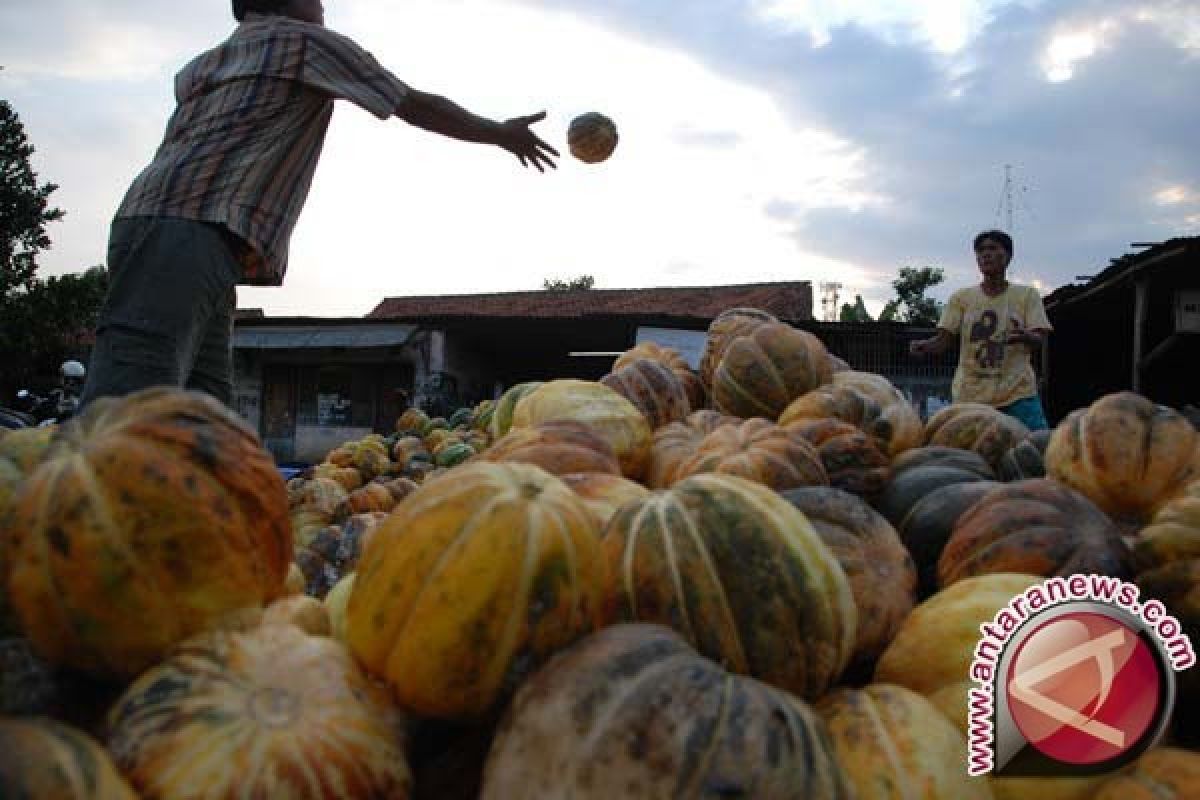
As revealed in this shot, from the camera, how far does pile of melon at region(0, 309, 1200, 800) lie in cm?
117

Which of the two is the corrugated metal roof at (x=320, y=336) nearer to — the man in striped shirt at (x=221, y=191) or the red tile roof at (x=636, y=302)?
the red tile roof at (x=636, y=302)

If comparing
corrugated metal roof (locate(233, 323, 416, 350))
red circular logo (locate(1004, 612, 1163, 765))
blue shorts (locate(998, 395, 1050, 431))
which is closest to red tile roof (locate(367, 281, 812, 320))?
corrugated metal roof (locate(233, 323, 416, 350))

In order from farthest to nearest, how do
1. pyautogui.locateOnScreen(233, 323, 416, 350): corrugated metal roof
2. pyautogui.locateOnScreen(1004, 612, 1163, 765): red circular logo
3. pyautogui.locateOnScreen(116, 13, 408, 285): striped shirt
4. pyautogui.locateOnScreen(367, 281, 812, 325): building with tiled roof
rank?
pyautogui.locateOnScreen(367, 281, 812, 325): building with tiled roof, pyautogui.locateOnScreen(233, 323, 416, 350): corrugated metal roof, pyautogui.locateOnScreen(116, 13, 408, 285): striped shirt, pyautogui.locateOnScreen(1004, 612, 1163, 765): red circular logo

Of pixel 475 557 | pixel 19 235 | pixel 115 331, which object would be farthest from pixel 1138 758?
pixel 19 235

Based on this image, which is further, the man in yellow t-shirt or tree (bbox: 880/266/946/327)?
tree (bbox: 880/266/946/327)

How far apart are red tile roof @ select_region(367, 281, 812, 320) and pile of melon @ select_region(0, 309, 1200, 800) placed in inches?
740

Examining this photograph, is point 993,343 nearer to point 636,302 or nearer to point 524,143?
point 524,143

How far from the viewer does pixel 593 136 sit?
242 inches

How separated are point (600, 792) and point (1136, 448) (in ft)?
6.87

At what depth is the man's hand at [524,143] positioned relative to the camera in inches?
173

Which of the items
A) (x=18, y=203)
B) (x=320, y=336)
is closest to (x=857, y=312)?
(x=320, y=336)

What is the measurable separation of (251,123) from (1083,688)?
11.3 ft

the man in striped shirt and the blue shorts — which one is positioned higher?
the man in striped shirt

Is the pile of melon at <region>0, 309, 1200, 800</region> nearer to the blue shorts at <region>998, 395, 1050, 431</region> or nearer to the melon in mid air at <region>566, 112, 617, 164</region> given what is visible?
the blue shorts at <region>998, 395, 1050, 431</region>
